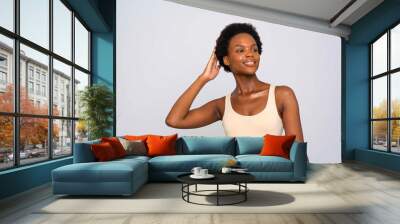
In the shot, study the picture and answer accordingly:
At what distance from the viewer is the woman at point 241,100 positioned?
24.6ft

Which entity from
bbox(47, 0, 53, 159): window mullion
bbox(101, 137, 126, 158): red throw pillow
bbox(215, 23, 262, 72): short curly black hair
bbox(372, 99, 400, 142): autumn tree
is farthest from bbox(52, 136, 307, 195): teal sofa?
bbox(372, 99, 400, 142): autumn tree

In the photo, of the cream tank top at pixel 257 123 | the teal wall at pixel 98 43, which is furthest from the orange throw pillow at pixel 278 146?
the teal wall at pixel 98 43

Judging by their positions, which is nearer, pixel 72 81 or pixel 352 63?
pixel 72 81

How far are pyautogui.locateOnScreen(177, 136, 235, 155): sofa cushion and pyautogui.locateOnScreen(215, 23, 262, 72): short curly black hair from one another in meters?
1.80

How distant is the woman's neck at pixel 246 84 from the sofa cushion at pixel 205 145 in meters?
1.26

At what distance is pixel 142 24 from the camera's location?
7.98 m

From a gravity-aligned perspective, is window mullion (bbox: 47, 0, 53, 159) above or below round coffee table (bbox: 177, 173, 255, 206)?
above

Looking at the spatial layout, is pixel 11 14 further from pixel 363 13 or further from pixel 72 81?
pixel 363 13

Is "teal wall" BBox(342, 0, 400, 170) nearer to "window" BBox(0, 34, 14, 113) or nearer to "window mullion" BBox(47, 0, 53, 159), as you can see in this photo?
"window mullion" BBox(47, 0, 53, 159)

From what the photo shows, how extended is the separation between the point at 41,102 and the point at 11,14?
139 cm

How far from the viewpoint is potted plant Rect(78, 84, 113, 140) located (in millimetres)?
7328

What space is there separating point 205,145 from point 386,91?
13.9 ft

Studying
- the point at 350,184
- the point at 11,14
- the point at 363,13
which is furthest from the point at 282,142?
the point at 11,14

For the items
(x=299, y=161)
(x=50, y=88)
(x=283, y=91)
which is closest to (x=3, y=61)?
(x=50, y=88)
